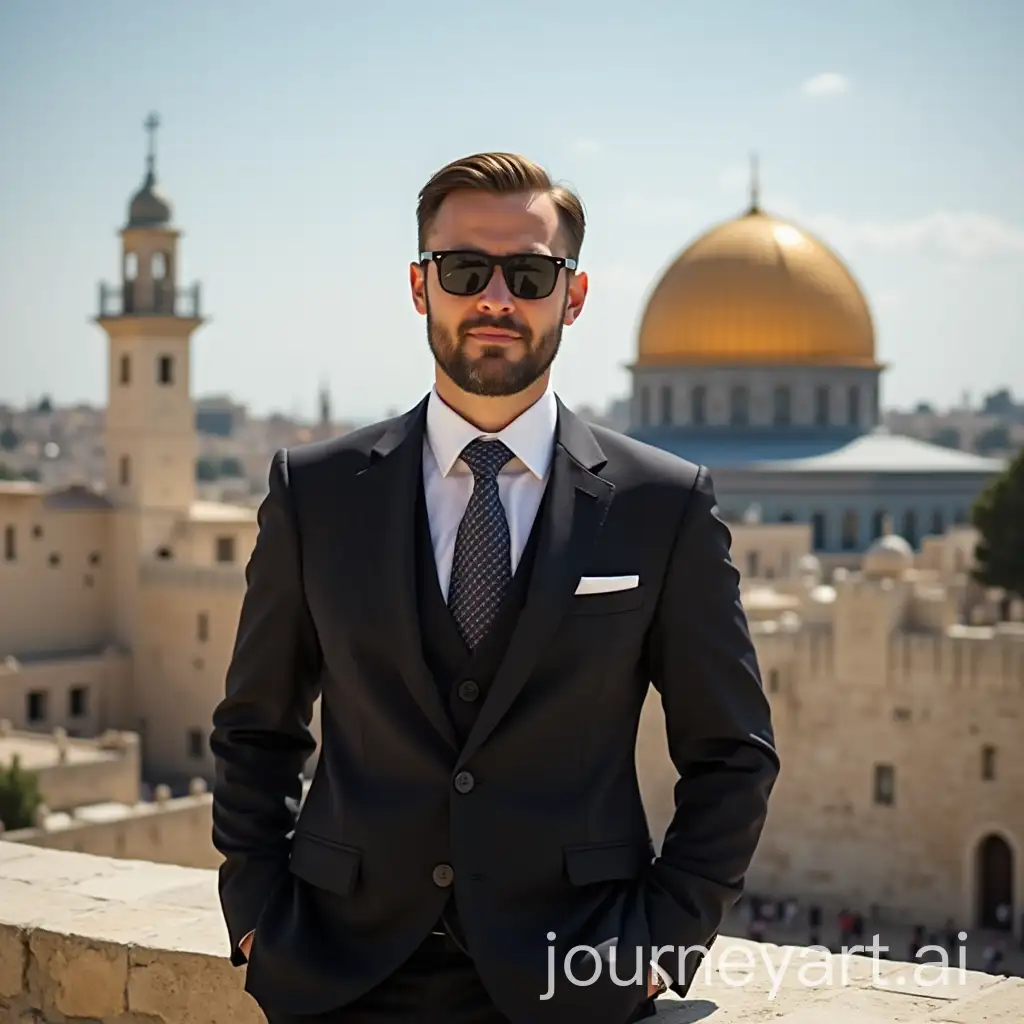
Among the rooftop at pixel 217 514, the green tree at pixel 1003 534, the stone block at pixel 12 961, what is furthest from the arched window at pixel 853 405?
the stone block at pixel 12 961

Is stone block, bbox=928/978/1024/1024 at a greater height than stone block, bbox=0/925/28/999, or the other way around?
stone block, bbox=928/978/1024/1024

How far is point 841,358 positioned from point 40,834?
30.2 metres

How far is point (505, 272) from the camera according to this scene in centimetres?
379

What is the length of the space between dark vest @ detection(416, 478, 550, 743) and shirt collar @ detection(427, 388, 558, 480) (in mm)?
124


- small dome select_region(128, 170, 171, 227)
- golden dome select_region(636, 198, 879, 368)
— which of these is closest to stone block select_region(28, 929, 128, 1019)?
small dome select_region(128, 170, 171, 227)

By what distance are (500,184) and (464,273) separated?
17cm

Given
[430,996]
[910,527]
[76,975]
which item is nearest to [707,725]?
[430,996]

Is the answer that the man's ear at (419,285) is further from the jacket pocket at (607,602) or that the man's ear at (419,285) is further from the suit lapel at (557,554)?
the jacket pocket at (607,602)

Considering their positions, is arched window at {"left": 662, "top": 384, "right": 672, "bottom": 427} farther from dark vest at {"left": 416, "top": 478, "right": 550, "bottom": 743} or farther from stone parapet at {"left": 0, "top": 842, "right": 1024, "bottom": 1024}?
dark vest at {"left": 416, "top": 478, "right": 550, "bottom": 743}

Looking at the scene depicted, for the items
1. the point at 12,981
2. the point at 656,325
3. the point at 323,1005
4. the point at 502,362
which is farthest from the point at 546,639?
the point at 656,325

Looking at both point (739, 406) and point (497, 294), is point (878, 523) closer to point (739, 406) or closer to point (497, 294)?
point (739, 406)

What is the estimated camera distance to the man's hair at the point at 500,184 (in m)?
3.75

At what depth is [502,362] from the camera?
12.5ft

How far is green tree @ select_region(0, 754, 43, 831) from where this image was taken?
24.9 m
